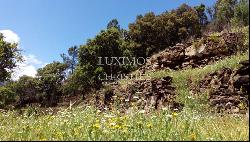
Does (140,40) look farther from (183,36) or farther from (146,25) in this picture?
(183,36)

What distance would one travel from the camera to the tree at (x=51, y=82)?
59.5 m

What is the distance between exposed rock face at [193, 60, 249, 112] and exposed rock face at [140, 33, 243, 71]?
21.1ft

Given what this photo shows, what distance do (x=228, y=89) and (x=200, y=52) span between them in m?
8.98

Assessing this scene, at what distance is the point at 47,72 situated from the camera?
2495 inches

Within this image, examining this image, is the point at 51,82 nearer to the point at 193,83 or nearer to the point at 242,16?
the point at 242,16

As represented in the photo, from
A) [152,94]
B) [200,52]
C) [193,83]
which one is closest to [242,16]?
[200,52]

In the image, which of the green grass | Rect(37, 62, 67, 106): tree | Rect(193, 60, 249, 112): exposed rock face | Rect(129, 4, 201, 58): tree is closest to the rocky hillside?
Rect(193, 60, 249, 112): exposed rock face

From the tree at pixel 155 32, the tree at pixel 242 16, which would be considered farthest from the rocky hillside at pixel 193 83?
the tree at pixel 155 32

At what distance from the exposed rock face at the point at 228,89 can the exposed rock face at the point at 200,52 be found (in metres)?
6.42

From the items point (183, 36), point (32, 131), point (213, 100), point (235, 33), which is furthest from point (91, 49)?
point (32, 131)

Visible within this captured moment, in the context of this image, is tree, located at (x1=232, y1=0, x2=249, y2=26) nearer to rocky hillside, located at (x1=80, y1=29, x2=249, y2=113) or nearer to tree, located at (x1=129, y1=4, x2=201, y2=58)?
rocky hillside, located at (x1=80, y1=29, x2=249, y2=113)

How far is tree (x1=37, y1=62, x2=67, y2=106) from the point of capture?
2341 inches

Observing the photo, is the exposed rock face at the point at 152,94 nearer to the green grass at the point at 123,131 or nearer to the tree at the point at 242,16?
the green grass at the point at 123,131

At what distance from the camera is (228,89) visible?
1873 cm
